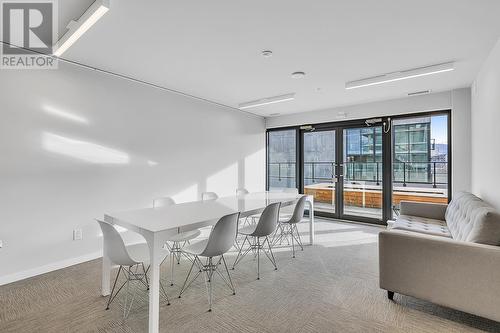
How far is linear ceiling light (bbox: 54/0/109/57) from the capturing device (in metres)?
2.06

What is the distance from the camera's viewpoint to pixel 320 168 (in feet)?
20.8

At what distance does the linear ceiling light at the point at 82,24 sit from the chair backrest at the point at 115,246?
Result: 5.67ft

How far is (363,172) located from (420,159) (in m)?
1.10

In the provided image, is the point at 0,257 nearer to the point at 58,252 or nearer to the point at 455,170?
the point at 58,252

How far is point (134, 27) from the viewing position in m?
2.49

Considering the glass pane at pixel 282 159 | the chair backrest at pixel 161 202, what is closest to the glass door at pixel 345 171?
the glass pane at pixel 282 159

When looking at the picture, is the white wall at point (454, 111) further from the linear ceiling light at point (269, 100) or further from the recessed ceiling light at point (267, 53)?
the recessed ceiling light at point (267, 53)

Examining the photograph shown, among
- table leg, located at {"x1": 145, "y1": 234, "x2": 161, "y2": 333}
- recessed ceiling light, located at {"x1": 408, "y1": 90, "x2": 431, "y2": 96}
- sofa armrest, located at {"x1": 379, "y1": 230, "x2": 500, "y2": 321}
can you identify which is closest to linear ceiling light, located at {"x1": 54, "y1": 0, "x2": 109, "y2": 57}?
table leg, located at {"x1": 145, "y1": 234, "x2": 161, "y2": 333}

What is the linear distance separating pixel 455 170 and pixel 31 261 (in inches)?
256

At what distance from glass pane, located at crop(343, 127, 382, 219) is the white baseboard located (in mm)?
5038

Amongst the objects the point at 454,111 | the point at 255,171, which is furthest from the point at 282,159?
the point at 454,111

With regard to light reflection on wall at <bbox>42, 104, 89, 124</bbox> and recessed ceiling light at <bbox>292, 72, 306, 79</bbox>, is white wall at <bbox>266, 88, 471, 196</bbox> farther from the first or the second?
light reflection on wall at <bbox>42, 104, 89, 124</bbox>

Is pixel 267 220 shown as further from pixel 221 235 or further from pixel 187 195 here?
pixel 187 195

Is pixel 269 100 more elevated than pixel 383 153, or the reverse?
pixel 269 100
